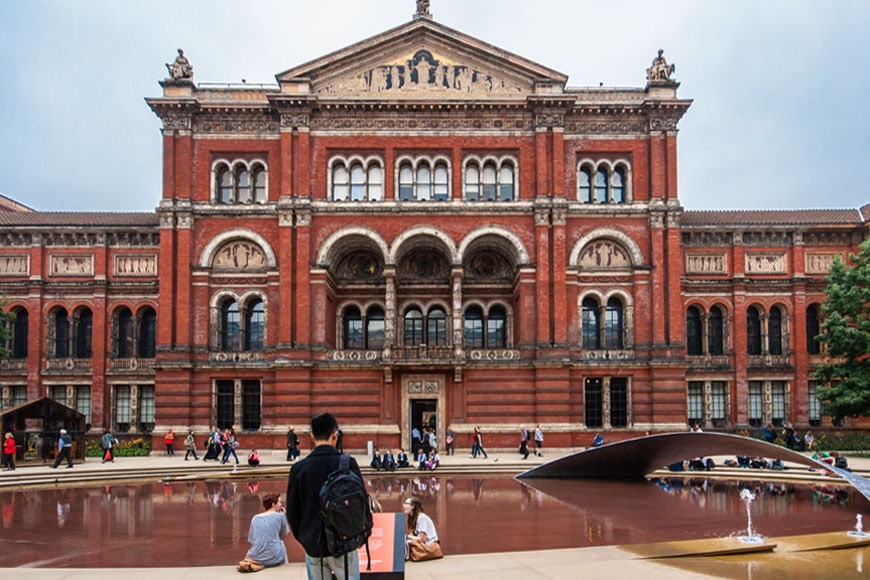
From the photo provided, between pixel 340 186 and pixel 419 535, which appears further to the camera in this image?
pixel 340 186

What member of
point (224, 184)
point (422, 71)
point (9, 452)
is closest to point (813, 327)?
point (422, 71)

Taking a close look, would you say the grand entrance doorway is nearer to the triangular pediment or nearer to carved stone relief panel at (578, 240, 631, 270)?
carved stone relief panel at (578, 240, 631, 270)

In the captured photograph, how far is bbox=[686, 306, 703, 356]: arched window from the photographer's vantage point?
A: 44.2m

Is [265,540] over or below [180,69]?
below

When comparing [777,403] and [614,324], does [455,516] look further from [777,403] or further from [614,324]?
[777,403]

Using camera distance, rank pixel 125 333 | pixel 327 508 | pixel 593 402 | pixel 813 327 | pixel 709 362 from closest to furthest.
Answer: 1. pixel 327 508
2. pixel 593 402
3. pixel 709 362
4. pixel 125 333
5. pixel 813 327

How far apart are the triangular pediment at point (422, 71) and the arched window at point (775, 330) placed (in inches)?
750

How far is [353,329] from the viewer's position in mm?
43406

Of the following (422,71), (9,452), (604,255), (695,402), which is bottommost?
(9,452)

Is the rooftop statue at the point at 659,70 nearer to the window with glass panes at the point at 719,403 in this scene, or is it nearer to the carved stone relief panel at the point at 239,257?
the window with glass panes at the point at 719,403

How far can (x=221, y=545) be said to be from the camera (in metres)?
15.1

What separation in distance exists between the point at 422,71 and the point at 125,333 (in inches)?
931

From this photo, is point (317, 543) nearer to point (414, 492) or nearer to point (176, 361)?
point (414, 492)

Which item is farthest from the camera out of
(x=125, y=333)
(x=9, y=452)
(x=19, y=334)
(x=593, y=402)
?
(x=125, y=333)
